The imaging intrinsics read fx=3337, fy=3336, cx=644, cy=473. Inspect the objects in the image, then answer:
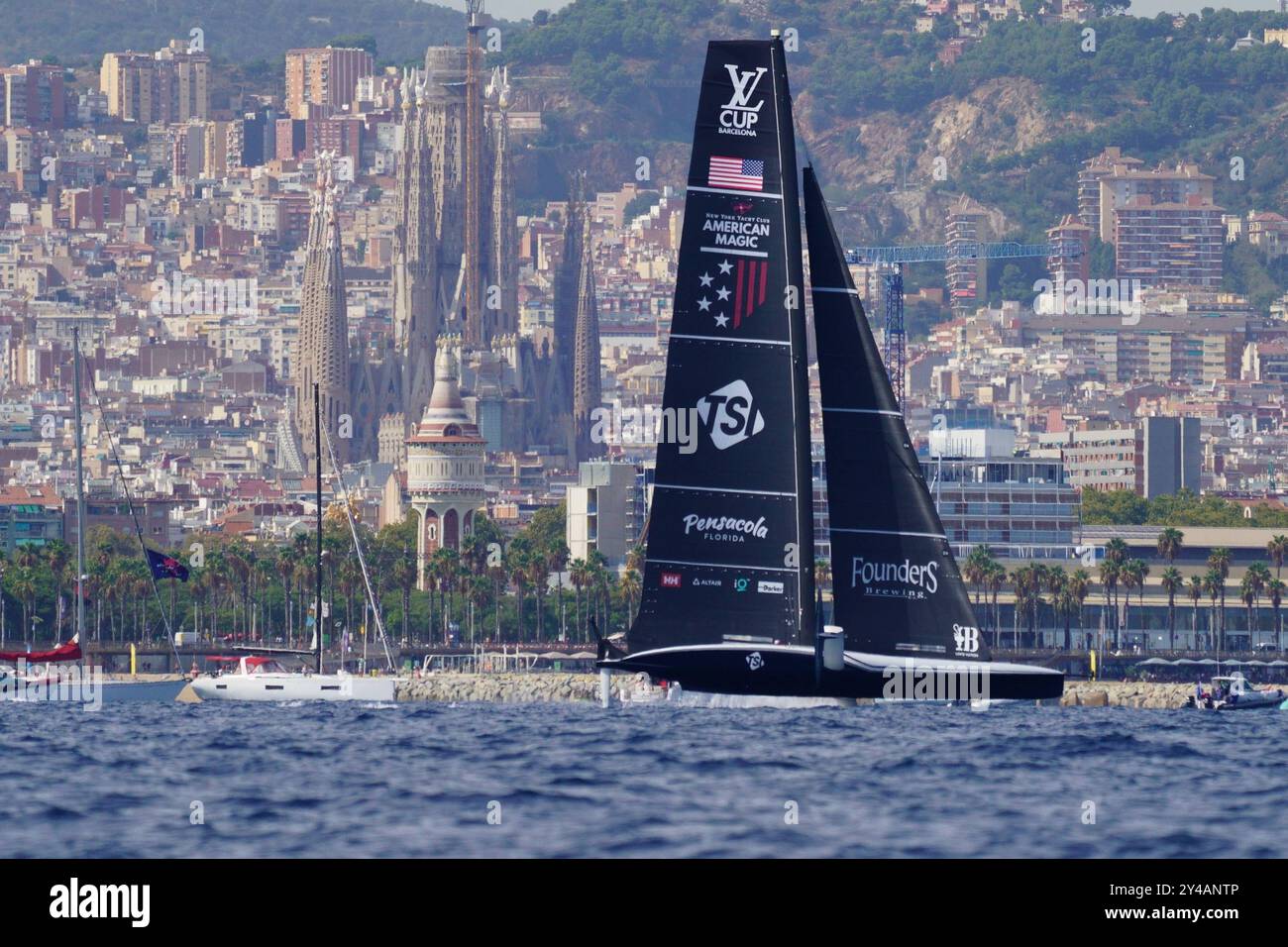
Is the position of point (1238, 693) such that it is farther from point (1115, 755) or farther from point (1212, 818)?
point (1212, 818)

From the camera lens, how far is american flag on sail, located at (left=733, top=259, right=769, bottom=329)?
42594 millimetres

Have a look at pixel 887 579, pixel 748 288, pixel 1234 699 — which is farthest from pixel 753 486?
pixel 1234 699

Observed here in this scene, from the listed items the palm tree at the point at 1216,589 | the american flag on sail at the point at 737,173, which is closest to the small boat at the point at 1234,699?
the american flag on sail at the point at 737,173

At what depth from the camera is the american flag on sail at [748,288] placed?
4259cm

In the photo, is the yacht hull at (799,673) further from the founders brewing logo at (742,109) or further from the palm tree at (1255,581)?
the palm tree at (1255,581)

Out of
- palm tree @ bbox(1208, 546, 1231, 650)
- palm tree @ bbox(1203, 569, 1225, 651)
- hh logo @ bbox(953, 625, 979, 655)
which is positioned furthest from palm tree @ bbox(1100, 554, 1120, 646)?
hh logo @ bbox(953, 625, 979, 655)

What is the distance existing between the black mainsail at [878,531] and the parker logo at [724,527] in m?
1.57

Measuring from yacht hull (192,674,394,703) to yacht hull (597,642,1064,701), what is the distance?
2775 cm

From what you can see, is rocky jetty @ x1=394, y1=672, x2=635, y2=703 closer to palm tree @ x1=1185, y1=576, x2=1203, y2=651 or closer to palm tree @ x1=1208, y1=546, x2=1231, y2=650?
palm tree @ x1=1208, y1=546, x2=1231, y2=650

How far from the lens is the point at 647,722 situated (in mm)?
43250
